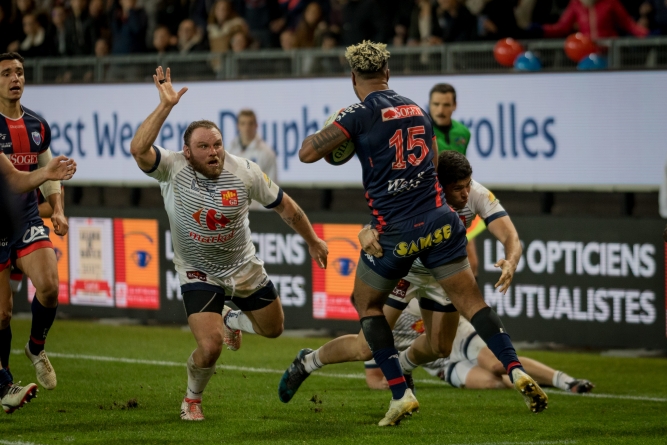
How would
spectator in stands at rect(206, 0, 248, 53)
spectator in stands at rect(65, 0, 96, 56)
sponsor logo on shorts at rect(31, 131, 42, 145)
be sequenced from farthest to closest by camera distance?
spectator in stands at rect(65, 0, 96, 56), spectator in stands at rect(206, 0, 248, 53), sponsor logo on shorts at rect(31, 131, 42, 145)

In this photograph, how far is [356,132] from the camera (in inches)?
276

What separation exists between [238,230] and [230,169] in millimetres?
434

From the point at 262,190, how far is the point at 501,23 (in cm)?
622

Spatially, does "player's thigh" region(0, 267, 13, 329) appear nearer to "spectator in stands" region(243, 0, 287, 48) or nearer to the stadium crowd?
the stadium crowd

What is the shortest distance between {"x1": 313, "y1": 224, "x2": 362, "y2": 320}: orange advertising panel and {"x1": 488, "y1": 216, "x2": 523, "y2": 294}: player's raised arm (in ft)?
15.7

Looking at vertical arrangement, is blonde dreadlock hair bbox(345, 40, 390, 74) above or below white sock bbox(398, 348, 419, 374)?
above

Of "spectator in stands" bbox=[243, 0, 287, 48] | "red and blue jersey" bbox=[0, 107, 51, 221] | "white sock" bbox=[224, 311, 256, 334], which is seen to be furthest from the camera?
"spectator in stands" bbox=[243, 0, 287, 48]

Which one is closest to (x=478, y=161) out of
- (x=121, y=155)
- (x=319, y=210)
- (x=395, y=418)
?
(x=319, y=210)

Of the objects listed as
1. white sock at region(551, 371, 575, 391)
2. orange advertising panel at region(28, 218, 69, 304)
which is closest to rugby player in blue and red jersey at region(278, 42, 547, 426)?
white sock at region(551, 371, 575, 391)

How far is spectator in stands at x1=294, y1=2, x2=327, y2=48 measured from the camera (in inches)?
580

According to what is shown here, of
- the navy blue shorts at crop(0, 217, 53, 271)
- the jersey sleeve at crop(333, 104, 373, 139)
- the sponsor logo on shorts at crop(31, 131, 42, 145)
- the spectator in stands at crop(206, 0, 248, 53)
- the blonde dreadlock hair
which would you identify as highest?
the spectator in stands at crop(206, 0, 248, 53)

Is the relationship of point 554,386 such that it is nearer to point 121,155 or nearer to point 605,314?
point 605,314

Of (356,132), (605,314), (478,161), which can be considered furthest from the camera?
(478,161)

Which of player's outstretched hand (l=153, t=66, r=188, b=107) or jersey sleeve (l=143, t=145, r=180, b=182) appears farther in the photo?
jersey sleeve (l=143, t=145, r=180, b=182)
